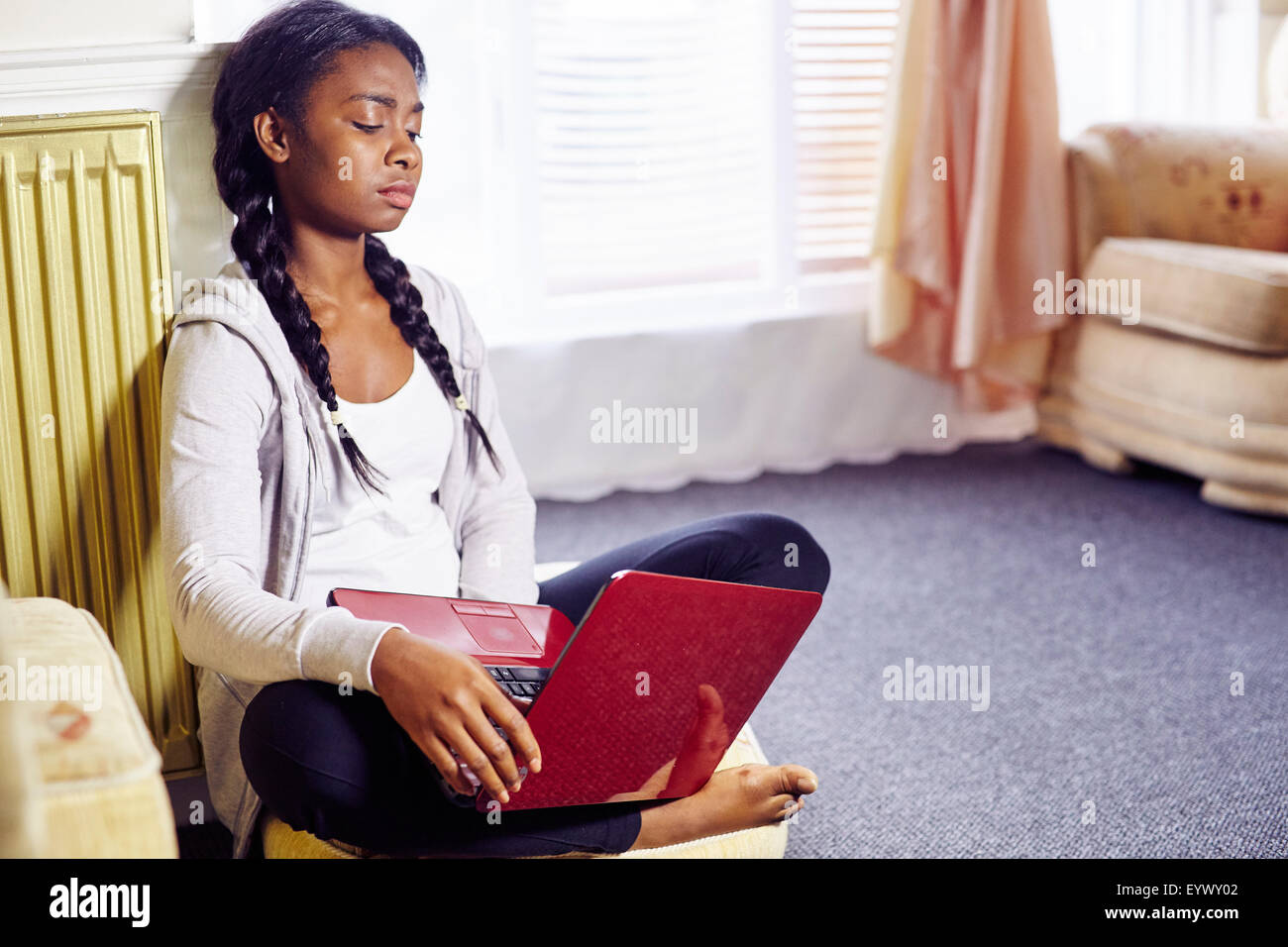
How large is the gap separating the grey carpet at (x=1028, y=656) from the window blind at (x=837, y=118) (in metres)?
0.56

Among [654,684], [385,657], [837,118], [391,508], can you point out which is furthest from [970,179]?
[385,657]

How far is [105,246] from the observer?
45.9 inches

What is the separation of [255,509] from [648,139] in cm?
182

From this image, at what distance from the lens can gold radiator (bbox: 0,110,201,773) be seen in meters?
1.14

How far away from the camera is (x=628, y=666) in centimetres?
98

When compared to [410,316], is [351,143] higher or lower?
higher

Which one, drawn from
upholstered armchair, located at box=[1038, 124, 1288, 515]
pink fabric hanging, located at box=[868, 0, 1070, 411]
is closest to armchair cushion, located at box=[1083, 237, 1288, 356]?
upholstered armchair, located at box=[1038, 124, 1288, 515]

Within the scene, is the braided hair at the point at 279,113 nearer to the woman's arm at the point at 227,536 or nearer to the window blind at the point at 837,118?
the woman's arm at the point at 227,536

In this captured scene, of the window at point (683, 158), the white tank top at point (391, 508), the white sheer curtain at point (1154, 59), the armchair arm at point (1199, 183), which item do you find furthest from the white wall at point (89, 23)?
the white sheer curtain at point (1154, 59)

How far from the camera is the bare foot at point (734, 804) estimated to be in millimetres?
1113

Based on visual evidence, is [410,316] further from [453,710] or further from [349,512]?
[453,710]

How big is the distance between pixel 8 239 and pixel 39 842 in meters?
0.77
